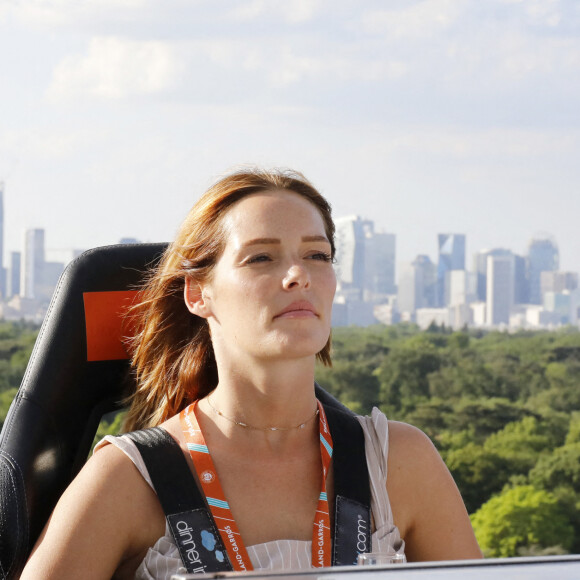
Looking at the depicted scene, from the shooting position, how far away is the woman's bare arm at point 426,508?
1.90 meters

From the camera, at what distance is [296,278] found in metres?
1.78

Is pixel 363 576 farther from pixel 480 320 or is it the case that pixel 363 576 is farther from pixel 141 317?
pixel 480 320

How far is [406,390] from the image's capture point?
28047 millimetres

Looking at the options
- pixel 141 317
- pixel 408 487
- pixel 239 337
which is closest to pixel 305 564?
pixel 408 487

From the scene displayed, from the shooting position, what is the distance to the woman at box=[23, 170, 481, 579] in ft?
5.71

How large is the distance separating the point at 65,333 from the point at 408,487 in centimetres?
71

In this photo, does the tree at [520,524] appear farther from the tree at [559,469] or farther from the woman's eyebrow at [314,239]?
the woman's eyebrow at [314,239]

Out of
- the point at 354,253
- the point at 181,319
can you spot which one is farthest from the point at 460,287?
the point at 181,319

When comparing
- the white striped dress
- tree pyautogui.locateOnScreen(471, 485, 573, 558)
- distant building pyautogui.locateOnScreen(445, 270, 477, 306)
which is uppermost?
the white striped dress

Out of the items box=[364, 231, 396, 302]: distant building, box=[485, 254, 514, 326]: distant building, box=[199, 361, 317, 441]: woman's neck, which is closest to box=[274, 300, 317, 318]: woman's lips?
box=[199, 361, 317, 441]: woman's neck

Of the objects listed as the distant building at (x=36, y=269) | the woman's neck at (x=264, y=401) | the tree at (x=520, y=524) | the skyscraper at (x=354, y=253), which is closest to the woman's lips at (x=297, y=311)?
the woman's neck at (x=264, y=401)

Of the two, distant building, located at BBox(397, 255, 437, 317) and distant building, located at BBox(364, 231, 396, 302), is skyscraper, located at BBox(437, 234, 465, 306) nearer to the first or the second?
distant building, located at BBox(397, 255, 437, 317)

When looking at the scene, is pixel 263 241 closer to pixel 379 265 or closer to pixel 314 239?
pixel 314 239

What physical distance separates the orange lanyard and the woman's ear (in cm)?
20
